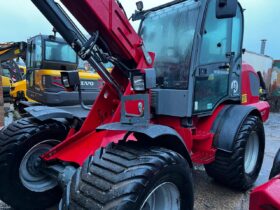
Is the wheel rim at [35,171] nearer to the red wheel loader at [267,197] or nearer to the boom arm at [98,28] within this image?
the boom arm at [98,28]

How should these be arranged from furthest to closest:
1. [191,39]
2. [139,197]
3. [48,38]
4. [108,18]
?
1. [48,38]
2. [191,39]
3. [108,18]
4. [139,197]

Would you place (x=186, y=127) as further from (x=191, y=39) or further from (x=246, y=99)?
(x=246, y=99)

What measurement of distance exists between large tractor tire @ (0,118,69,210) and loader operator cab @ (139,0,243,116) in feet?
4.39

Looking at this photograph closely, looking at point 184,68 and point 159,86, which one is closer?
point 184,68

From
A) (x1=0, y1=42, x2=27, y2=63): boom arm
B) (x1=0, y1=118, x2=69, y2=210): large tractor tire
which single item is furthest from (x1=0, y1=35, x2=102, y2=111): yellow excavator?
(x1=0, y1=118, x2=69, y2=210): large tractor tire

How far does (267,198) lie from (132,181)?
87 cm

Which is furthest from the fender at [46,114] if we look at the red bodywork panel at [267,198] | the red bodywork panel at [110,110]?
the red bodywork panel at [267,198]

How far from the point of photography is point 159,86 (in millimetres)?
3516

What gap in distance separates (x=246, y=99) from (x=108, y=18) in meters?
2.81

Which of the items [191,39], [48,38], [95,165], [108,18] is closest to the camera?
[95,165]

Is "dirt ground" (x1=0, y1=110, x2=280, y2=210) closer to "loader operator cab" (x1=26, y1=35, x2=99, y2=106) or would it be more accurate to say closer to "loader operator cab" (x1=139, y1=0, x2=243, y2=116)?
"loader operator cab" (x1=139, y1=0, x2=243, y2=116)

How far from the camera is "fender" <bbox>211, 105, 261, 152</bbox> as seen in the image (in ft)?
11.5

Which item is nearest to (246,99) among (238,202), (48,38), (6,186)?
(238,202)

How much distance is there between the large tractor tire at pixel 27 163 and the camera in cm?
310
